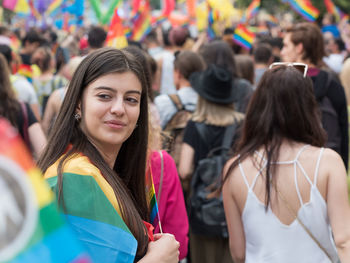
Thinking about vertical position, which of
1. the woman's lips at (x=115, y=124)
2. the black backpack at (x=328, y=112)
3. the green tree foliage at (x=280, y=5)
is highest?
the woman's lips at (x=115, y=124)

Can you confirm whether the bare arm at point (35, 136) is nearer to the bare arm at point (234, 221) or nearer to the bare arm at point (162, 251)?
the bare arm at point (234, 221)

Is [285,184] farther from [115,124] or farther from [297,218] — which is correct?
[115,124]

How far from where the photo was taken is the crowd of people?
170cm

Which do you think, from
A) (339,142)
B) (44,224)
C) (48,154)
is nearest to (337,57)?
(339,142)

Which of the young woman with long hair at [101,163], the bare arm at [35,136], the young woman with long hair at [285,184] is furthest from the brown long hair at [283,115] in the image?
the bare arm at [35,136]

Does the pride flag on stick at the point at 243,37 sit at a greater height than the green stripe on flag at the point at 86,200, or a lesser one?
lesser

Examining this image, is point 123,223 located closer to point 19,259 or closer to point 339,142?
point 19,259

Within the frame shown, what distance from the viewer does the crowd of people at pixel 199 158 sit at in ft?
5.58

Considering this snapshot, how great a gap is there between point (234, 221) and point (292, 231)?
11.7 inches

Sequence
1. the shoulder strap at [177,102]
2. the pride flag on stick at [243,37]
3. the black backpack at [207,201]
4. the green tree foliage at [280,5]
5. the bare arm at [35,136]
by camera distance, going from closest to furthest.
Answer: the black backpack at [207,201]
the bare arm at [35,136]
the shoulder strap at [177,102]
the pride flag on stick at [243,37]
the green tree foliage at [280,5]

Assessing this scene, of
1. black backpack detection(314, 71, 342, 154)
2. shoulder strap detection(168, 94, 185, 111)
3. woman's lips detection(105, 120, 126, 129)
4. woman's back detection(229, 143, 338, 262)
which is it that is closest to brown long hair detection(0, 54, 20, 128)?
shoulder strap detection(168, 94, 185, 111)

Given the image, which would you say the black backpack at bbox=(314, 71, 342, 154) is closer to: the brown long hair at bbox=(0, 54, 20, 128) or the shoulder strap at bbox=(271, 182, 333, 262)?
the shoulder strap at bbox=(271, 182, 333, 262)

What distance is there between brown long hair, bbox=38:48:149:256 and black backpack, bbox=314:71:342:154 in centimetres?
210

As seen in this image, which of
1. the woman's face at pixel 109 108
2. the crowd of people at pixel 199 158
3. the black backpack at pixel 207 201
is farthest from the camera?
the black backpack at pixel 207 201
